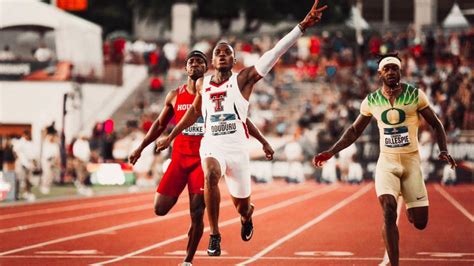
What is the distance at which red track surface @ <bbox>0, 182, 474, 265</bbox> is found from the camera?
44.9 ft

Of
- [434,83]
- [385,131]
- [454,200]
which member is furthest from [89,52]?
[385,131]

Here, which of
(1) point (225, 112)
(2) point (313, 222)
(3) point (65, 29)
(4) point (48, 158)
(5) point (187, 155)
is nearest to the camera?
(1) point (225, 112)

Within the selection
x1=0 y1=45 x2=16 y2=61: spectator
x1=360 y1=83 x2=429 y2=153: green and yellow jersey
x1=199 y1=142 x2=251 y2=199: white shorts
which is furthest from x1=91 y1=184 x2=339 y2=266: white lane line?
x1=0 y1=45 x2=16 y2=61: spectator

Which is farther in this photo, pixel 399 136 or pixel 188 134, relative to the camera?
pixel 188 134

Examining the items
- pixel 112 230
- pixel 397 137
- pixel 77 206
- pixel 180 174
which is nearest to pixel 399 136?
pixel 397 137

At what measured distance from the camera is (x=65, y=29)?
39656mm

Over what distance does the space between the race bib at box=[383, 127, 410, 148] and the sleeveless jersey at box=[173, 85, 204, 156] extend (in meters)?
1.89

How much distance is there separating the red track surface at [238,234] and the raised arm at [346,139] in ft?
6.39

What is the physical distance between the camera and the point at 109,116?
142 ft

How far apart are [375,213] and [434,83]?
15.0m

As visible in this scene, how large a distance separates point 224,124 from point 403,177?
179 cm

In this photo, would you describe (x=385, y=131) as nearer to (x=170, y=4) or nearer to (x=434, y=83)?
(x=434, y=83)

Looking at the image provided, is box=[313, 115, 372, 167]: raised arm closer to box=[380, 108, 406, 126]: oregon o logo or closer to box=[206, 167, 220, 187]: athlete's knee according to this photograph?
box=[380, 108, 406, 126]: oregon o logo

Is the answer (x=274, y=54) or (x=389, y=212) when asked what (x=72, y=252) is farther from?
(x=389, y=212)
